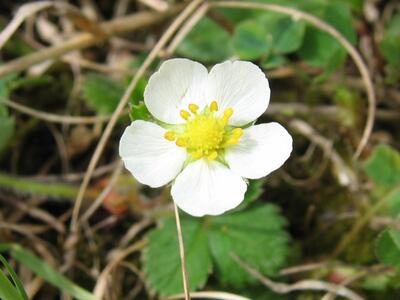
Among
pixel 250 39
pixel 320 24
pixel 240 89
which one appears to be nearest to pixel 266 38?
pixel 250 39

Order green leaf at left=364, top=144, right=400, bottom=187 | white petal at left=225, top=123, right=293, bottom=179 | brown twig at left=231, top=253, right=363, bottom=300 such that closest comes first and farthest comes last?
white petal at left=225, top=123, right=293, bottom=179 < brown twig at left=231, top=253, right=363, bottom=300 < green leaf at left=364, top=144, right=400, bottom=187

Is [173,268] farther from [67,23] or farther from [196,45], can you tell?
[67,23]

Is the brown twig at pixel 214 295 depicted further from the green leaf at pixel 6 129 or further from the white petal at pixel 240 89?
the green leaf at pixel 6 129

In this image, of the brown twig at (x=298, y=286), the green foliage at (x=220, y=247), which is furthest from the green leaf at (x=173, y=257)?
the brown twig at (x=298, y=286)

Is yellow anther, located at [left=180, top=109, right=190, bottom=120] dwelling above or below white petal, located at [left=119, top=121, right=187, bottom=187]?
above

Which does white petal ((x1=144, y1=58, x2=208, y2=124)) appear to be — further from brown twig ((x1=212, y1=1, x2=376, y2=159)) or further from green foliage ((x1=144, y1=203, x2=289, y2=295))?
brown twig ((x1=212, y1=1, x2=376, y2=159))

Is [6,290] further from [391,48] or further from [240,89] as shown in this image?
[391,48]

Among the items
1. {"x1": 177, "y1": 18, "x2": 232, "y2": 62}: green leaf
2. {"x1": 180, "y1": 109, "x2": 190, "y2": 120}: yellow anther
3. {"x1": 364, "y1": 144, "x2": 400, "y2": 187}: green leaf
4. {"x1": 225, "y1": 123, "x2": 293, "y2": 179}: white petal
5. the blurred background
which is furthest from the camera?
{"x1": 177, "y1": 18, "x2": 232, "y2": 62}: green leaf


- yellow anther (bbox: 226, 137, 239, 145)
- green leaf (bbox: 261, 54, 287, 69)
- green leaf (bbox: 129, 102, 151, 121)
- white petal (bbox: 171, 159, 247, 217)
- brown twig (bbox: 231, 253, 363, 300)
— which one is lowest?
brown twig (bbox: 231, 253, 363, 300)

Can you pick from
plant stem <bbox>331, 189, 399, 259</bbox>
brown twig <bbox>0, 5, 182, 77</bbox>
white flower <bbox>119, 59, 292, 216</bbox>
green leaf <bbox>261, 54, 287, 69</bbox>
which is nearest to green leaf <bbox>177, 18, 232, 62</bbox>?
brown twig <bbox>0, 5, 182, 77</bbox>
